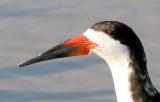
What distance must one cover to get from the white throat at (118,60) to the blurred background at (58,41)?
352cm

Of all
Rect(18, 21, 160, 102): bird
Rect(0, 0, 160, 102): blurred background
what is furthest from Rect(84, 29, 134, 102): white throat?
Rect(0, 0, 160, 102): blurred background

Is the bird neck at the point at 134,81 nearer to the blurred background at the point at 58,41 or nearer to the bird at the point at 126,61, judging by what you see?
the bird at the point at 126,61

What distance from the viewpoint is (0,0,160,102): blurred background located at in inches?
574

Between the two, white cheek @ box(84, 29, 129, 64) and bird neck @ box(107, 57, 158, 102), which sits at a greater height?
white cheek @ box(84, 29, 129, 64)

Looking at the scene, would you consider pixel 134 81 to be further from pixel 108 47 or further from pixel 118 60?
pixel 108 47

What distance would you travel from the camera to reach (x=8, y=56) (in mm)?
15625

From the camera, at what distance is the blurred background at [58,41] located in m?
14.6

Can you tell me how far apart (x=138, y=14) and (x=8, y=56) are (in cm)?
262

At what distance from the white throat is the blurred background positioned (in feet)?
11.5

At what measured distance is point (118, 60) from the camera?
1060 cm

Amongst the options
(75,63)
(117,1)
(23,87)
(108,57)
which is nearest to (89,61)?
(75,63)

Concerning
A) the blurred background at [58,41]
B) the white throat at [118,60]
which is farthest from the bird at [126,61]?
the blurred background at [58,41]

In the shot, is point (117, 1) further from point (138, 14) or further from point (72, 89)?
point (72, 89)

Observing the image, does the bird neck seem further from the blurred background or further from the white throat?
the blurred background
